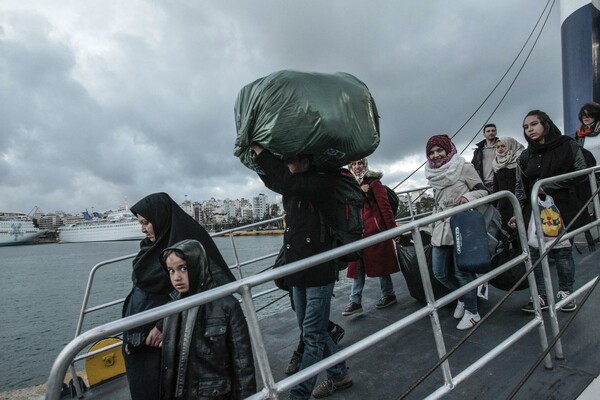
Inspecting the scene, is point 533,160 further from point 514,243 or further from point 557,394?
point 557,394

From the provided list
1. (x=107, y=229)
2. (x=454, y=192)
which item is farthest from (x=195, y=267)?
(x=107, y=229)

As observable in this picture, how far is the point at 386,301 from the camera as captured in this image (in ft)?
13.2

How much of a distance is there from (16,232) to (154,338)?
13850 centimetres

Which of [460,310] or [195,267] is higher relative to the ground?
[195,267]

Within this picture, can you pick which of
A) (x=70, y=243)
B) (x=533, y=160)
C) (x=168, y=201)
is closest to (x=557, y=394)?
(x=533, y=160)

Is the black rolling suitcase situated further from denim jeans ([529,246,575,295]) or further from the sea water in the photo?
the sea water

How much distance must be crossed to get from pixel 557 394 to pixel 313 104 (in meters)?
2.08

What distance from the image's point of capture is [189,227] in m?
2.24

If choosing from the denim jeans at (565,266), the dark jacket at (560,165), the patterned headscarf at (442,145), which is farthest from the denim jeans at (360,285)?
the dark jacket at (560,165)

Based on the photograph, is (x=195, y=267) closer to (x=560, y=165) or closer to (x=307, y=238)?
(x=307, y=238)

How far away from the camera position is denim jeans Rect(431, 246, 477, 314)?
307cm

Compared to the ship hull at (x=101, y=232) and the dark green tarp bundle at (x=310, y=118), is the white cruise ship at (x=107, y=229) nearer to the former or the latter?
the ship hull at (x=101, y=232)

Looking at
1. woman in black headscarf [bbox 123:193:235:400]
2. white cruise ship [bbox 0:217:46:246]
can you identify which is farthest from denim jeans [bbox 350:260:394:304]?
white cruise ship [bbox 0:217:46:246]

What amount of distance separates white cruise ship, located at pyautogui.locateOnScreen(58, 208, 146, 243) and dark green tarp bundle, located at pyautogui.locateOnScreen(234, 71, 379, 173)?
99.0m
